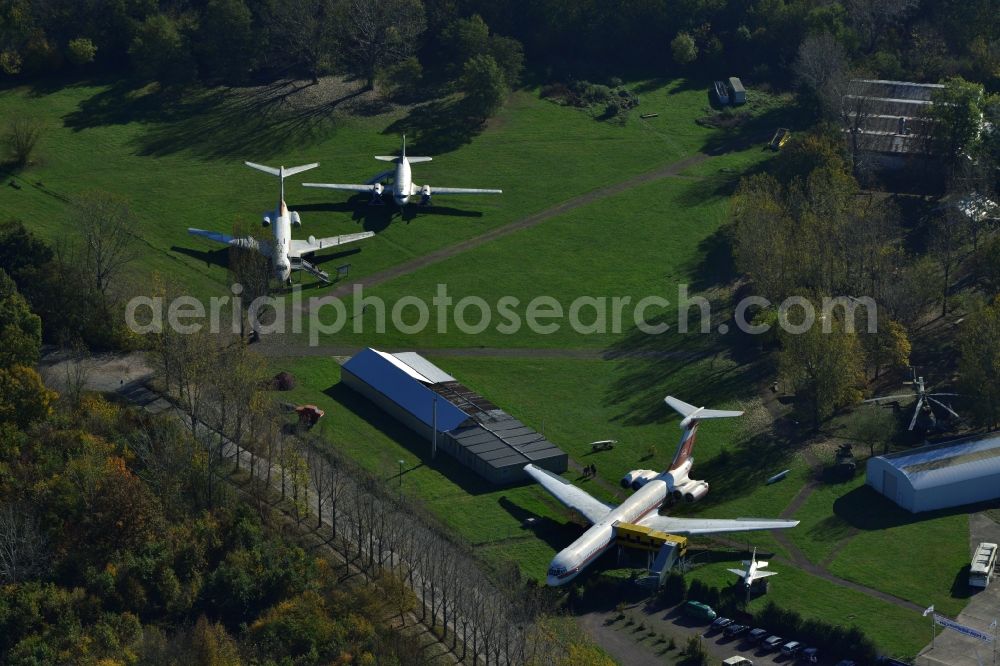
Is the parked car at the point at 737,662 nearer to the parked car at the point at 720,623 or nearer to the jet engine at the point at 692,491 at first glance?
the parked car at the point at 720,623

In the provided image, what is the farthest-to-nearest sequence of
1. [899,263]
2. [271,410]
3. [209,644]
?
Answer: [899,263] → [271,410] → [209,644]

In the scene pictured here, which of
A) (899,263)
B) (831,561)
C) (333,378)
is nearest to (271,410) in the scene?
(333,378)

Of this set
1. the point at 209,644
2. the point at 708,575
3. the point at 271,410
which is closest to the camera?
the point at 209,644

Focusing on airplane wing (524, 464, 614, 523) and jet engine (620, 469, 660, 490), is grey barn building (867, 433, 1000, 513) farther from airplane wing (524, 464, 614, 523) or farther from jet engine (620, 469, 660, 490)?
airplane wing (524, 464, 614, 523)

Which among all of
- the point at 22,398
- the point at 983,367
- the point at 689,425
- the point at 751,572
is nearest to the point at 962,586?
the point at 751,572

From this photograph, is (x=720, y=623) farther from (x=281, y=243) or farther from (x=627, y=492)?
(x=281, y=243)

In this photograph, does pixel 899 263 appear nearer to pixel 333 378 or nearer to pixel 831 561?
pixel 831 561

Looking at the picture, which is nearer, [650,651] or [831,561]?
[650,651]
